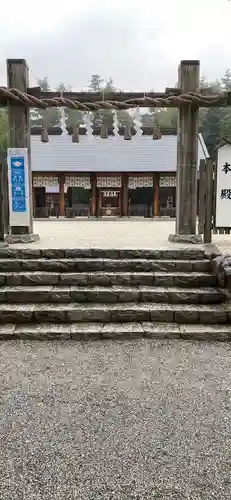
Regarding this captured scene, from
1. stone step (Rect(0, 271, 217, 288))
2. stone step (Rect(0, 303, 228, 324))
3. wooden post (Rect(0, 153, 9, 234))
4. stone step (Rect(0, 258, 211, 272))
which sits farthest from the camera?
wooden post (Rect(0, 153, 9, 234))

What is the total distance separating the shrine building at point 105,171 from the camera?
1678 cm

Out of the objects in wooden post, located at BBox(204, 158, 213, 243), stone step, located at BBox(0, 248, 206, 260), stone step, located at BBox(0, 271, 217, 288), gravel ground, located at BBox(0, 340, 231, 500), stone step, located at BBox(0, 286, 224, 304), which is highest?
wooden post, located at BBox(204, 158, 213, 243)

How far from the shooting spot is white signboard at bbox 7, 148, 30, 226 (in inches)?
248

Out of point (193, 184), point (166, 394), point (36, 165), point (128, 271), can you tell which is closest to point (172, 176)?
point (36, 165)

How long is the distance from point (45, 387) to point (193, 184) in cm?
428

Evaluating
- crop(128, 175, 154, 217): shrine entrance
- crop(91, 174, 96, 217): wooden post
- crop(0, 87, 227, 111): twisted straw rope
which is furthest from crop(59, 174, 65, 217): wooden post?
crop(0, 87, 227, 111): twisted straw rope

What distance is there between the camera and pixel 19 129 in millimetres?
6219

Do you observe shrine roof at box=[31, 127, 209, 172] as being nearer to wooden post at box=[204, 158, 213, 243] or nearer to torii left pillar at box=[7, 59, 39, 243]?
torii left pillar at box=[7, 59, 39, 243]

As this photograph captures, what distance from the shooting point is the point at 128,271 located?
5.14m

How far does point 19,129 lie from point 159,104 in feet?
7.14

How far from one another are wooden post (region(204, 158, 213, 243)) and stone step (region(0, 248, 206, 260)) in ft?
3.14

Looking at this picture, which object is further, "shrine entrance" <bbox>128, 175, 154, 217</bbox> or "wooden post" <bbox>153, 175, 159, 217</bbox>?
"shrine entrance" <bbox>128, 175, 154, 217</bbox>

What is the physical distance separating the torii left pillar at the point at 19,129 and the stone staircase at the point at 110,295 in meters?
1.15

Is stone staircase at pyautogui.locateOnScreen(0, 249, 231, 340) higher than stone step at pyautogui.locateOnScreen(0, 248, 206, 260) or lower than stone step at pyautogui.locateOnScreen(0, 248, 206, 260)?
lower
